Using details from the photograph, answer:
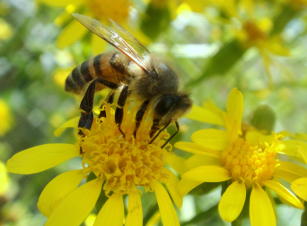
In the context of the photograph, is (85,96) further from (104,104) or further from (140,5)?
(140,5)

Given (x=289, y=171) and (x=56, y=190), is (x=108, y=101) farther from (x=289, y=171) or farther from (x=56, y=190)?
(x=289, y=171)

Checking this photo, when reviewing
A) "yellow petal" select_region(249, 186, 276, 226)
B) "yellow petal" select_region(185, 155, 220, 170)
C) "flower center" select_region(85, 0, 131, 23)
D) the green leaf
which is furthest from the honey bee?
"flower center" select_region(85, 0, 131, 23)

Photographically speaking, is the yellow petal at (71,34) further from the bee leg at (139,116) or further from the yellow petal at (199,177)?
the yellow petal at (199,177)

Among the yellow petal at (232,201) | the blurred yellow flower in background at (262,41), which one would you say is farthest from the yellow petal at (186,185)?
the blurred yellow flower in background at (262,41)

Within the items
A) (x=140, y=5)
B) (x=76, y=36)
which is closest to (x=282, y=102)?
(x=140, y=5)

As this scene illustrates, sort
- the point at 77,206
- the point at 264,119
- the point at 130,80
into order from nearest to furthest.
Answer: the point at 77,206 < the point at 130,80 < the point at 264,119

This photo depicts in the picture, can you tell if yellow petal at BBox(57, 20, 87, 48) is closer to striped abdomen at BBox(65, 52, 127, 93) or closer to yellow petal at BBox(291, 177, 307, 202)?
striped abdomen at BBox(65, 52, 127, 93)

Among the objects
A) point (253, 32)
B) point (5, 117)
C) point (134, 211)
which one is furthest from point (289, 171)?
point (5, 117)
